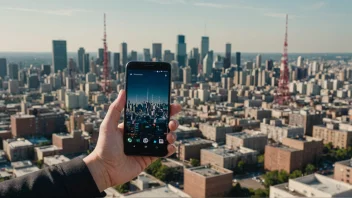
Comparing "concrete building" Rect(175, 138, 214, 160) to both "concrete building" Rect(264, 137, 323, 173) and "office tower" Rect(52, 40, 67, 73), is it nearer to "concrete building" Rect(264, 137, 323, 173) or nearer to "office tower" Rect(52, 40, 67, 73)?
"concrete building" Rect(264, 137, 323, 173)

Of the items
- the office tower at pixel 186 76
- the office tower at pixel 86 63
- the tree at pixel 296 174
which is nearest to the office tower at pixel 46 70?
the office tower at pixel 86 63

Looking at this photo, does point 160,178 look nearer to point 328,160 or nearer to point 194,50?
point 328,160

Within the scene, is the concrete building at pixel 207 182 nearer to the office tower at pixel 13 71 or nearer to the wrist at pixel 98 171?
the wrist at pixel 98 171

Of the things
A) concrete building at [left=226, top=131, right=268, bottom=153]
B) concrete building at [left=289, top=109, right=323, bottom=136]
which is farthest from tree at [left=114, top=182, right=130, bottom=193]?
concrete building at [left=289, top=109, right=323, bottom=136]

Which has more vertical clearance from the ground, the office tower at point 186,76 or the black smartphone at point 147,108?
the black smartphone at point 147,108

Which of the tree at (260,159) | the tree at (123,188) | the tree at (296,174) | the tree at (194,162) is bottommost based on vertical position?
the tree at (260,159)

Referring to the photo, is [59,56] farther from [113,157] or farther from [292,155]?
[113,157]
